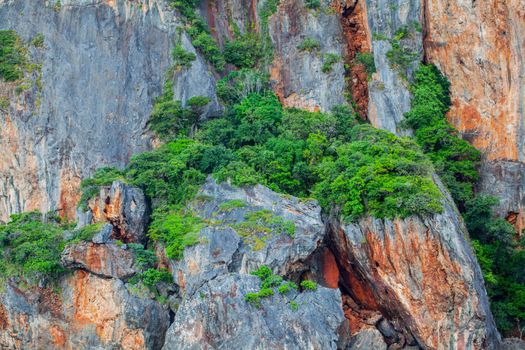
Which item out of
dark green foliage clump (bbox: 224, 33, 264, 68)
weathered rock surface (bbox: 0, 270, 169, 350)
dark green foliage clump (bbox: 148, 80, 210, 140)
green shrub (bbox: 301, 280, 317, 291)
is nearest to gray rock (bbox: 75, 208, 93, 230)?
weathered rock surface (bbox: 0, 270, 169, 350)

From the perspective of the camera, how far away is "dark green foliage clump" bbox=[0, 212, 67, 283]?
89.1ft

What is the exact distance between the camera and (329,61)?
36188mm

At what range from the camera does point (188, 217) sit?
93.0 ft

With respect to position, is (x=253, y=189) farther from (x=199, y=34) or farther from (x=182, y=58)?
(x=199, y=34)

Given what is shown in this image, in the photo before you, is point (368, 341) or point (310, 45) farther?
point (310, 45)

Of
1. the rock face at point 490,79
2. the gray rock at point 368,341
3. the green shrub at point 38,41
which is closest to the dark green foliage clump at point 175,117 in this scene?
the green shrub at point 38,41

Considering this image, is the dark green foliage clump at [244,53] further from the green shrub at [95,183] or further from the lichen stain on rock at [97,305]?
the lichen stain on rock at [97,305]

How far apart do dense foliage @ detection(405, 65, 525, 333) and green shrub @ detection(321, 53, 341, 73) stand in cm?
361

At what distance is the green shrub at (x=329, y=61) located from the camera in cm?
3606

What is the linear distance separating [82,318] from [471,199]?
14.8 metres

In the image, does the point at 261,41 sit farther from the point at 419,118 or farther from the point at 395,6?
the point at 419,118

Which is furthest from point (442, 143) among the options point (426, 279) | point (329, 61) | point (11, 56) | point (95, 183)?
point (11, 56)

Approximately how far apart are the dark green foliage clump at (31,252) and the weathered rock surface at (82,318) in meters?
0.55

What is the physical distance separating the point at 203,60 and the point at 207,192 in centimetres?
907
